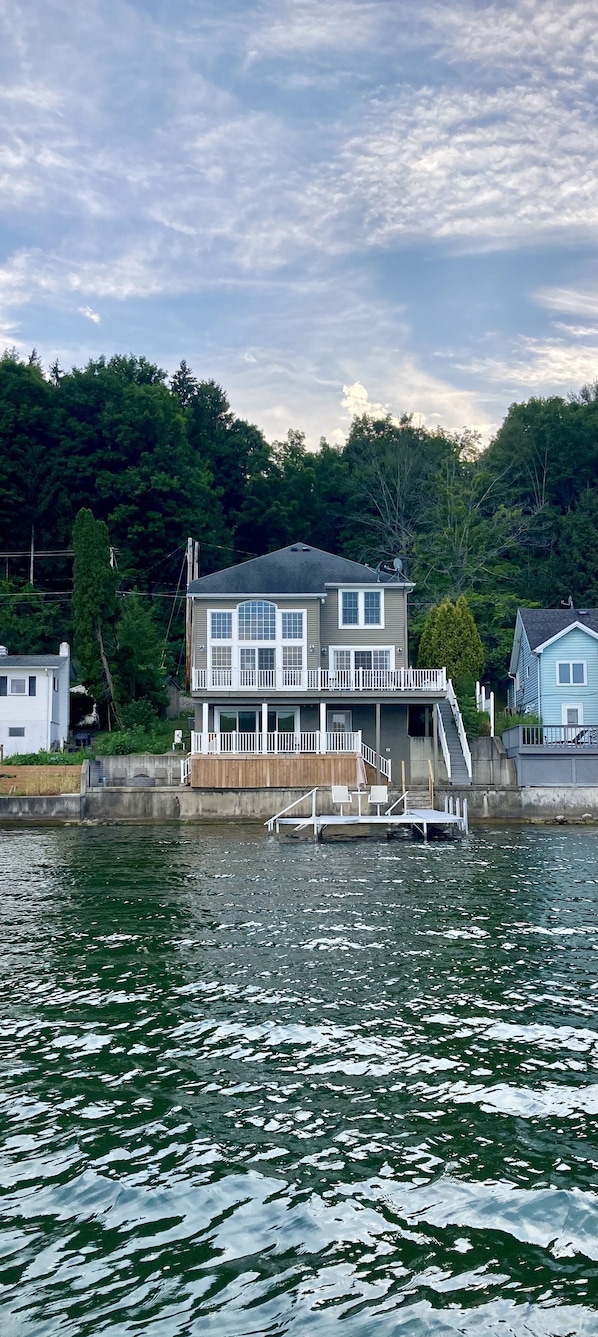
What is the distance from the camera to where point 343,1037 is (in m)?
9.85

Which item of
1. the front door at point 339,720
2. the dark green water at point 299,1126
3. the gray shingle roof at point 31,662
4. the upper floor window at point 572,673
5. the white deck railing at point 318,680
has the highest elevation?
the gray shingle roof at point 31,662

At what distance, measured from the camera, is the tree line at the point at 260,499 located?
59906mm

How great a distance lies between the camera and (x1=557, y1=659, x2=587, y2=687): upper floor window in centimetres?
4422

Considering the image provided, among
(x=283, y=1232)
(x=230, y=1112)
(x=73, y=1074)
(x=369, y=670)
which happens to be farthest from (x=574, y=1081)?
(x=369, y=670)

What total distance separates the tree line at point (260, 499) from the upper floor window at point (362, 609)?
12.6 metres

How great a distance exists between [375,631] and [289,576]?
4174 millimetres

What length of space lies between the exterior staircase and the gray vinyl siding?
2833mm

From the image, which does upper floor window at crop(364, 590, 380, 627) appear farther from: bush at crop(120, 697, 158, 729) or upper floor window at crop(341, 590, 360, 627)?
bush at crop(120, 697, 158, 729)

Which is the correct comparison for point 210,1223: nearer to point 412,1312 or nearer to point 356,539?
point 412,1312

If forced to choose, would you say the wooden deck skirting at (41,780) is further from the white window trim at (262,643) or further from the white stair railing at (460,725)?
the white stair railing at (460,725)

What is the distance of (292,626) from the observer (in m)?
40.9

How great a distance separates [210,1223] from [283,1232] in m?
0.46

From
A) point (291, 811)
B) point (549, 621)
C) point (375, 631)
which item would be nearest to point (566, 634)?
point (549, 621)

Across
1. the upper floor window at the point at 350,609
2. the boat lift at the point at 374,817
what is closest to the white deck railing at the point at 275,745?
the boat lift at the point at 374,817
